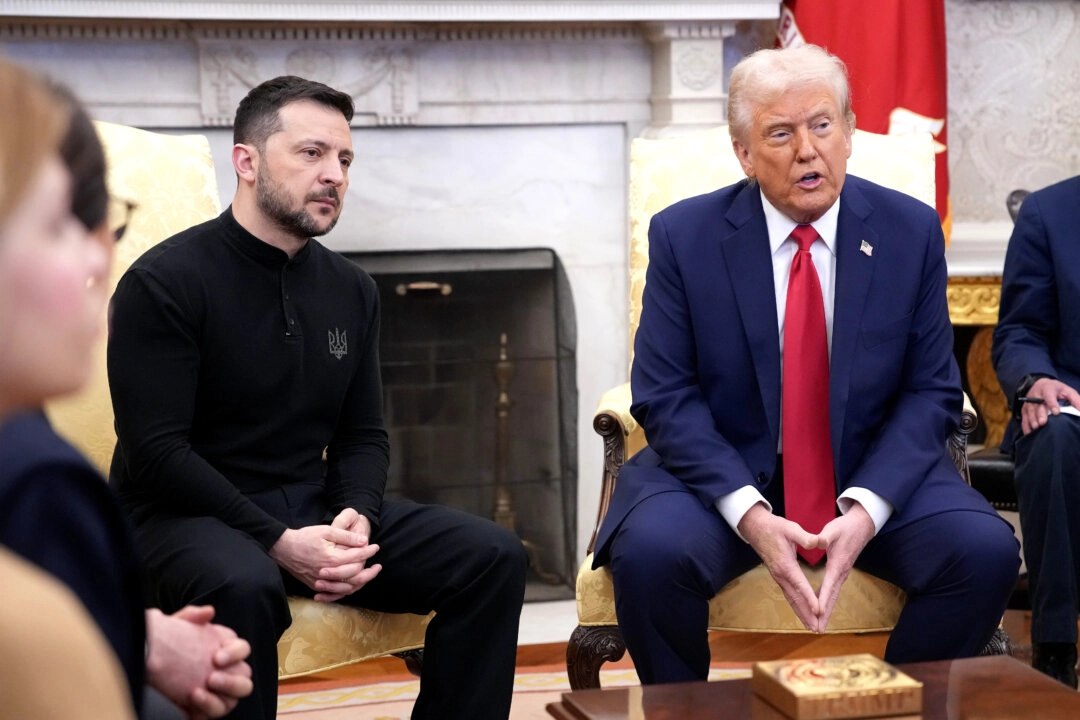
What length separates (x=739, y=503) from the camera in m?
2.17

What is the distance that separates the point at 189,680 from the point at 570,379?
2473 mm

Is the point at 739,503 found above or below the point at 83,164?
below

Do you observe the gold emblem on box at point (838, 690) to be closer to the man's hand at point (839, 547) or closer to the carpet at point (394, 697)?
the man's hand at point (839, 547)

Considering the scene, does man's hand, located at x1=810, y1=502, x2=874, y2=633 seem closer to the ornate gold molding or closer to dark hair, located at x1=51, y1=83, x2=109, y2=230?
dark hair, located at x1=51, y1=83, x2=109, y2=230

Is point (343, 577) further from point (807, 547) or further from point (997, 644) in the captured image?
point (997, 644)

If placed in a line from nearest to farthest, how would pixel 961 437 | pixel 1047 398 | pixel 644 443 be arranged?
pixel 961 437, pixel 1047 398, pixel 644 443

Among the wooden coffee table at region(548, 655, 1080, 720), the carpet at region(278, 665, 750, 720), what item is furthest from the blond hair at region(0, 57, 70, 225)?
the carpet at region(278, 665, 750, 720)

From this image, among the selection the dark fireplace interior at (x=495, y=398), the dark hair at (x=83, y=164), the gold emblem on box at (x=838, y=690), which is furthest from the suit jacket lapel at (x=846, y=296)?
the dark hair at (x=83, y=164)

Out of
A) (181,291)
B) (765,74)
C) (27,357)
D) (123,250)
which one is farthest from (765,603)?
(27,357)

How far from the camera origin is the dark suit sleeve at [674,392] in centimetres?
222

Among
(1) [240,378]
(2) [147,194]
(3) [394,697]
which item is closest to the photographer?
(1) [240,378]

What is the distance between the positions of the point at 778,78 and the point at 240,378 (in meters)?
1.12

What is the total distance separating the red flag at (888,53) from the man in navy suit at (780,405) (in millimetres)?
1332

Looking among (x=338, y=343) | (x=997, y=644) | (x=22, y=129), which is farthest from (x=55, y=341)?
(x=997, y=644)
